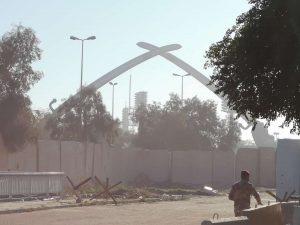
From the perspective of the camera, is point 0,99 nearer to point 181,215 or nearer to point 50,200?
point 50,200

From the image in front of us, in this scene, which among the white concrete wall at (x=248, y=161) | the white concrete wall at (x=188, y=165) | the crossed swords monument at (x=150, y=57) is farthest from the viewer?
the crossed swords monument at (x=150, y=57)

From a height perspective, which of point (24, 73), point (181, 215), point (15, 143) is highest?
point (24, 73)

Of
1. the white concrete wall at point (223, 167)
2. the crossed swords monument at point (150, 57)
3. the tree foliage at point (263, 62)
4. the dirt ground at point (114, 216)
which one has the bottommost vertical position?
the dirt ground at point (114, 216)

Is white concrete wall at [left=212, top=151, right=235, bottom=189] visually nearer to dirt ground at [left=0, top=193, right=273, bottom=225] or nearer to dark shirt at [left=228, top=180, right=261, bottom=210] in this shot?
dirt ground at [left=0, top=193, right=273, bottom=225]

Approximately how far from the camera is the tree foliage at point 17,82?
132 feet

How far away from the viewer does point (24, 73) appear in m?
41.0

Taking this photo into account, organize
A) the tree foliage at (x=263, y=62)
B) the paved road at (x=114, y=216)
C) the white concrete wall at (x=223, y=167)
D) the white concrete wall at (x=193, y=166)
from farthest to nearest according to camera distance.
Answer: the white concrete wall at (x=223, y=167) < the white concrete wall at (x=193, y=166) < the paved road at (x=114, y=216) < the tree foliage at (x=263, y=62)

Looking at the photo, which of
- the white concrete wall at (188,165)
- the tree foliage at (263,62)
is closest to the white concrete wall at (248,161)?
the white concrete wall at (188,165)

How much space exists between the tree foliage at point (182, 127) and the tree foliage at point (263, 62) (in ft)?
223

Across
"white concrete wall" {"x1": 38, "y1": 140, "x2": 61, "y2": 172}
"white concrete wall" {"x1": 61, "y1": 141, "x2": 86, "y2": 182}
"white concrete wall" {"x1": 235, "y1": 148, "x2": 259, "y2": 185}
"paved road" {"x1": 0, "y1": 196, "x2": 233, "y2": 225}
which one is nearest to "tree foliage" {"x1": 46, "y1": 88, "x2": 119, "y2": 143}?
"white concrete wall" {"x1": 61, "y1": 141, "x2": 86, "y2": 182}

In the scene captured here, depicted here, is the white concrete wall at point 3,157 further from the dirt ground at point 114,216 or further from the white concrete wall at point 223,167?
the white concrete wall at point 223,167

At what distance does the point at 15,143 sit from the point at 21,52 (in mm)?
5069

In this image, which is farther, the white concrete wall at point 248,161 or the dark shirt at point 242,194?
the white concrete wall at point 248,161

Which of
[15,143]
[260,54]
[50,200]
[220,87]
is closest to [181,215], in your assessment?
[50,200]
